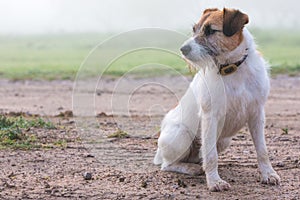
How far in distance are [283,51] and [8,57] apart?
1185 cm

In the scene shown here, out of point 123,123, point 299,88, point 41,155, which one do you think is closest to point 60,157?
point 41,155

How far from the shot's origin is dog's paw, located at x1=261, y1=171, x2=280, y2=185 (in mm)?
7062

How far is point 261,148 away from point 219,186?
0.73m

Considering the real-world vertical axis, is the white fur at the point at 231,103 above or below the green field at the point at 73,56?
above

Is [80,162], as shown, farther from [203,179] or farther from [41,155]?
[203,179]

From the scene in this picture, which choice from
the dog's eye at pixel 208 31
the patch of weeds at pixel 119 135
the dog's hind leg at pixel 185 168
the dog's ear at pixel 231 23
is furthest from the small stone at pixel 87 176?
the patch of weeds at pixel 119 135

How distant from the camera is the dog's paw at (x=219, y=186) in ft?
22.5

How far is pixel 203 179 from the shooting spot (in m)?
7.39

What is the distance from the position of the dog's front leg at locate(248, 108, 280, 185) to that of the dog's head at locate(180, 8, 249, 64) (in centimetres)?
82

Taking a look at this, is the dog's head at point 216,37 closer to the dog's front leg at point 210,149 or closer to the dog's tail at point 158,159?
the dog's front leg at point 210,149

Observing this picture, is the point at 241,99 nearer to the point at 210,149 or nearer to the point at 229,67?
the point at 229,67

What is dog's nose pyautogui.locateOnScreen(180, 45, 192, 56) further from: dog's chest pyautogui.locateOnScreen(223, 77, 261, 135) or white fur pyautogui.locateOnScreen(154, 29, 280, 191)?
dog's chest pyautogui.locateOnScreen(223, 77, 261, 135)

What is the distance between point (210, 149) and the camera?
279 inches

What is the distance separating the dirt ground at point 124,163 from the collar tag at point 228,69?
4.00ft
